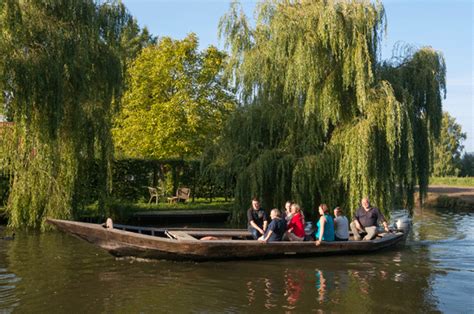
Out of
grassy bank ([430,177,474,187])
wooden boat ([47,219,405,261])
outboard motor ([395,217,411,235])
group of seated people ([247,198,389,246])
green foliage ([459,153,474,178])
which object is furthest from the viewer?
green foliage ([459,153,474,178])

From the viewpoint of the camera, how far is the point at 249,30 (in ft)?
65.6

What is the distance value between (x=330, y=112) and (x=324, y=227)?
458 cm

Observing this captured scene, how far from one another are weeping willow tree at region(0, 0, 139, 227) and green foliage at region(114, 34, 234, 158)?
36.3 feet

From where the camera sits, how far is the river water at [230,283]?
9.30 metres

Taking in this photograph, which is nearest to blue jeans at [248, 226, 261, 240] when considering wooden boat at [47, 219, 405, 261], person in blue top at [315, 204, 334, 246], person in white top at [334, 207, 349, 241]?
wooden boat at [47, 219, 405, 261]

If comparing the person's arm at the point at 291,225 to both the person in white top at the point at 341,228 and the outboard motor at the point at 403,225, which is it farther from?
the outboard motor at the point at 403,225

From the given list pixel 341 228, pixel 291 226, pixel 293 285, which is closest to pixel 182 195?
pixel 291 226

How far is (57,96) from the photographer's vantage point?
608 inches

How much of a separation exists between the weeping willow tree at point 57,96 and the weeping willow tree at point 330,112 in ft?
15.3

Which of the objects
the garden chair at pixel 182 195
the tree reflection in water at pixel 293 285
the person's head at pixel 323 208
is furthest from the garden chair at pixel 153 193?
the tree reflection in water at pixel 293 285

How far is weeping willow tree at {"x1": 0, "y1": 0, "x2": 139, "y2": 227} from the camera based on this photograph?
49.0 ft

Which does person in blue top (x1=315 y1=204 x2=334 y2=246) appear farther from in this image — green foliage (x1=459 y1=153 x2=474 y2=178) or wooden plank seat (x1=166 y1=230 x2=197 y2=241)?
green foliage (x1=459 y1=153 x2=474 y2=178)

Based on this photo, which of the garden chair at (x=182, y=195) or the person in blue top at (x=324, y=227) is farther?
the garden chair at (x=182, y=195)

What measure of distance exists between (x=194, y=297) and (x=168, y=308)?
0.81 meters
